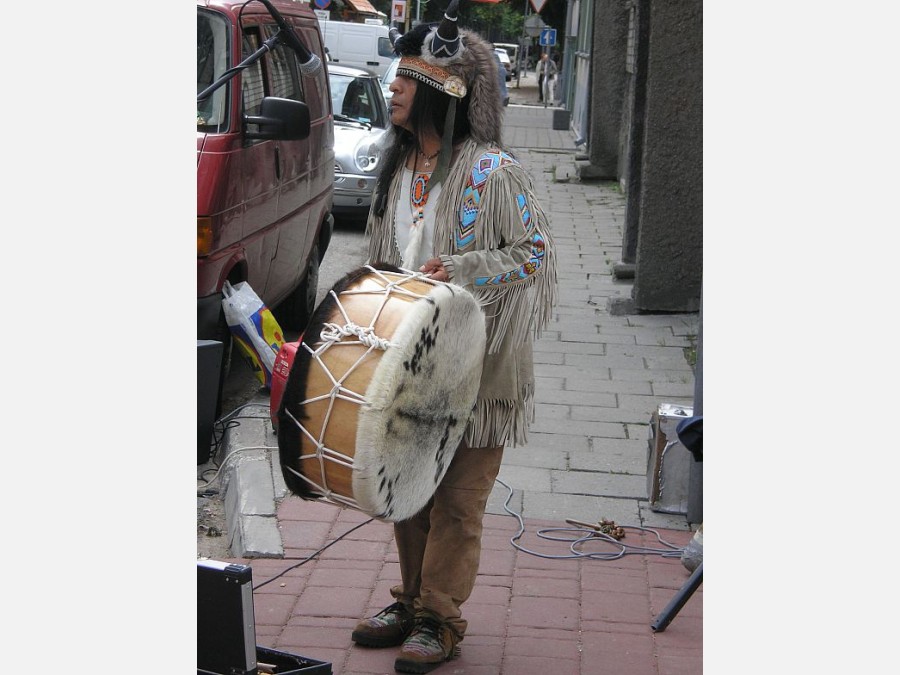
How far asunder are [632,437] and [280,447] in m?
3.06

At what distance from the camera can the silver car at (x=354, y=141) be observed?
448 inches

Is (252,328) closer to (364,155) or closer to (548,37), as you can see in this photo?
(364,155)

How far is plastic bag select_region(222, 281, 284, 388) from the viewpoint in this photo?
579 cm

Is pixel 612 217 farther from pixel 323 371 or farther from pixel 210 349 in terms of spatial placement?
pixel 323 371

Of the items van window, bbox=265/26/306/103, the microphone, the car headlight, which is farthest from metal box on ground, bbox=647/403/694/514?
the car headlight

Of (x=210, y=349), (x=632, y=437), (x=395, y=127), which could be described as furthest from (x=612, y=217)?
(x=395, y=127)

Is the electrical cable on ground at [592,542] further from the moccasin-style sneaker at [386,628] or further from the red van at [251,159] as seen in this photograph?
the red van at [251,159]

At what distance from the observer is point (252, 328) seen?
5.80m

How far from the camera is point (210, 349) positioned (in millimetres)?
4992

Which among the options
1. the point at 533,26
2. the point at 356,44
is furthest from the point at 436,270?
the point at 533,26

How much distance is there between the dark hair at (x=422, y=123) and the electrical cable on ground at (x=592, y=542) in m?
1.59

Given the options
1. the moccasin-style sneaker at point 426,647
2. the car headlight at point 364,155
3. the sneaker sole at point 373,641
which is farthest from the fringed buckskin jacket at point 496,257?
the car headlight at point 364,155

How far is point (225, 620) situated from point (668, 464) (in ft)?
7.88

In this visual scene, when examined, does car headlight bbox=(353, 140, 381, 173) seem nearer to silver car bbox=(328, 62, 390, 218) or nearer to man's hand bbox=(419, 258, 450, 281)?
silver car bbox=(328, 62, 390, 218)
